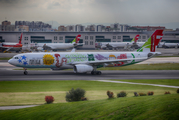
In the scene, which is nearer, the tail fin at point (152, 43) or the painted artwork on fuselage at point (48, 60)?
the painted artwork on fuselage at point (48, 60)

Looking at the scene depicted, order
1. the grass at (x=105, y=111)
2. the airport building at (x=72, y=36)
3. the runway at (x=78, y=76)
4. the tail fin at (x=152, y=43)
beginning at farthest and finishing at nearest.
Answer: the airport building at (x=72, y=36), the tail fin at (x=152, y=43), the runway at (x=78, y=76), the grass at (x=105, y=111)

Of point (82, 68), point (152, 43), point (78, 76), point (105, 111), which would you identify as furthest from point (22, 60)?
point (105, 111)

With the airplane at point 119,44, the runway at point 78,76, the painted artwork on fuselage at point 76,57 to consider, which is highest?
the airplane at point 119,44

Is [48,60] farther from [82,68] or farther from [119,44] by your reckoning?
[119,44]

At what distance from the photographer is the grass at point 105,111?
14523 millimetres

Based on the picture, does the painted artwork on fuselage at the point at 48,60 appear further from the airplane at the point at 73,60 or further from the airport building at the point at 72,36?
the airport building at the point at 72,36

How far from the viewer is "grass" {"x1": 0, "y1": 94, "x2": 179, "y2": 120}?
14.5 metres

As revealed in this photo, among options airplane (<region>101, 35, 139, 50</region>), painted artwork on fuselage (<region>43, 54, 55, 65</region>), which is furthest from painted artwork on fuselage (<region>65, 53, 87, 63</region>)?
airplane (<region>101, 35, 139, 50</region>)

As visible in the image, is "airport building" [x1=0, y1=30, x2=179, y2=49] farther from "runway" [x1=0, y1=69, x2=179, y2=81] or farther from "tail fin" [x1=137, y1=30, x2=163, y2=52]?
"runway" [x1=0, y1=69, x2=179, y2=81]

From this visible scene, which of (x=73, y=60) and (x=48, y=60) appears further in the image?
(x=73, y=60)

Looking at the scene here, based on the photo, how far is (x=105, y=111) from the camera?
1641 centimetres

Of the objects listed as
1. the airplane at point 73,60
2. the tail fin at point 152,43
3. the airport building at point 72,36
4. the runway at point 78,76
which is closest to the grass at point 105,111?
the runway at point 78,76

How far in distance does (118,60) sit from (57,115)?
92.0ft

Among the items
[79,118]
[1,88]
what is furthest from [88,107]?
[1,88]
